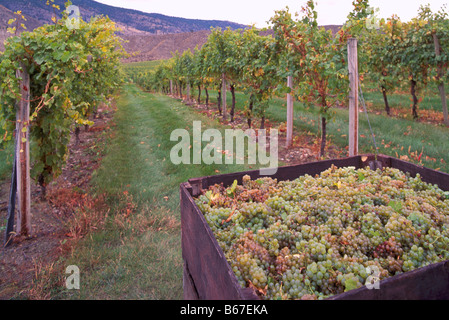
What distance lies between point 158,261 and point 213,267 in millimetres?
2380

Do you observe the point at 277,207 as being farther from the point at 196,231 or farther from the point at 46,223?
the point at 46,223

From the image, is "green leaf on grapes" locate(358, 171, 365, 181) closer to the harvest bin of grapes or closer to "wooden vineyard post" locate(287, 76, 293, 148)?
the harvest bin of grapes

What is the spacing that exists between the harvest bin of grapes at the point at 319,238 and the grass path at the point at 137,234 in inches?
51.6

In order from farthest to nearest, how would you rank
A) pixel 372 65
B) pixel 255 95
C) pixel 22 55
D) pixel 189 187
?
pixel 372 65
pixel 255 95
pixel 22 55
pixel 189 187

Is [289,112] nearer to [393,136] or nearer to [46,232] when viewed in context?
[393,136]

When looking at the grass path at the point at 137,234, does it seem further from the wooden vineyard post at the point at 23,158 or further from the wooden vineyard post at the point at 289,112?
the wooden vineyard post at the point at 289,112

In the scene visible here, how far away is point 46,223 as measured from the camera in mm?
4543

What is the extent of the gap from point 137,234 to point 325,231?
3.13m

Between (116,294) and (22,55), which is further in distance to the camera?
(22,55)

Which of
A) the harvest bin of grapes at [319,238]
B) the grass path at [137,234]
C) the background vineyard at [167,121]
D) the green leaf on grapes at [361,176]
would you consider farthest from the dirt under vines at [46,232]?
the green leaf on grapes at [361,176]

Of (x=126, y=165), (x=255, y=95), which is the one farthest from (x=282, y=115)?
(x=126, y=165)

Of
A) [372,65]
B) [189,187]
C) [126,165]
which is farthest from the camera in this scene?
[372,65]

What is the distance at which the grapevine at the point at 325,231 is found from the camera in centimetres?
138

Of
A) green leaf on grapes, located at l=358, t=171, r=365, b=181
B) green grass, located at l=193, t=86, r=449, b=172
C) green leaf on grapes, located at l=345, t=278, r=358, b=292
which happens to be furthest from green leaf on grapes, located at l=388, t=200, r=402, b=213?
green grass, located at l=193, t=86, r=449, b=172
